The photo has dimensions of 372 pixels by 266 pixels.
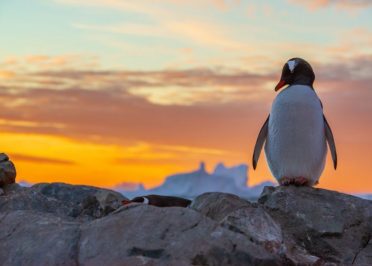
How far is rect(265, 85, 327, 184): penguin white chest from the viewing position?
9.34 metres

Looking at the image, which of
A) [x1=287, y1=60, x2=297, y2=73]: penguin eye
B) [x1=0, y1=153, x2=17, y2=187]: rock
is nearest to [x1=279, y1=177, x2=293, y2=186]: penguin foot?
[x1=287, y1=60, x2=297, y2=73]: penguin eye

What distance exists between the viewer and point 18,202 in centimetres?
976

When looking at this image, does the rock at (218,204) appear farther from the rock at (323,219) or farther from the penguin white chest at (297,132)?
the penguin white chest at (297,132)

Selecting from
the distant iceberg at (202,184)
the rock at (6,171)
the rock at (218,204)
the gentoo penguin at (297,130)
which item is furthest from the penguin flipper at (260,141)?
the distant iceberg at (202,184)

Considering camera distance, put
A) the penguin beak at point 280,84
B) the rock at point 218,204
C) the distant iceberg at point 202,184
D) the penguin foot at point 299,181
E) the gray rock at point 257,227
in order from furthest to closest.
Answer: the distant iceberg at point 202,184 < the penguin beak at point 280,84 < the penguin foot at point 299,181 < the rock at point 218,204 < the gray rock at point 257,227

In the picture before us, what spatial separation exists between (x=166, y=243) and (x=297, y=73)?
13.8 feet

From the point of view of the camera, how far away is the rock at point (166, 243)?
6.46 meters

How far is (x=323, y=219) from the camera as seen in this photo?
8578 mm

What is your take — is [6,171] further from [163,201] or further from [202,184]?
[202,184]

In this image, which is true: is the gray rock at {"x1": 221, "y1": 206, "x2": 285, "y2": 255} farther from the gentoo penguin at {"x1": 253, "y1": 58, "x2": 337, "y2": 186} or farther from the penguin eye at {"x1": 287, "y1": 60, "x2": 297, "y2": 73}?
the penguin eye at {"x1": 287, "y1": 60, "x2": 297, "y2": 73}

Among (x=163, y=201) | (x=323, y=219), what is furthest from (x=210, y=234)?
(x=163, y=201)

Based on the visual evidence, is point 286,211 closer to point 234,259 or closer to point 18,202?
point 234,259

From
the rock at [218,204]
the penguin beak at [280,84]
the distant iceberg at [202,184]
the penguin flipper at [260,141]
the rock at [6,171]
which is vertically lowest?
the distant iceberg at [202,184]

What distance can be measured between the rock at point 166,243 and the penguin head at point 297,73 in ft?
12.0
